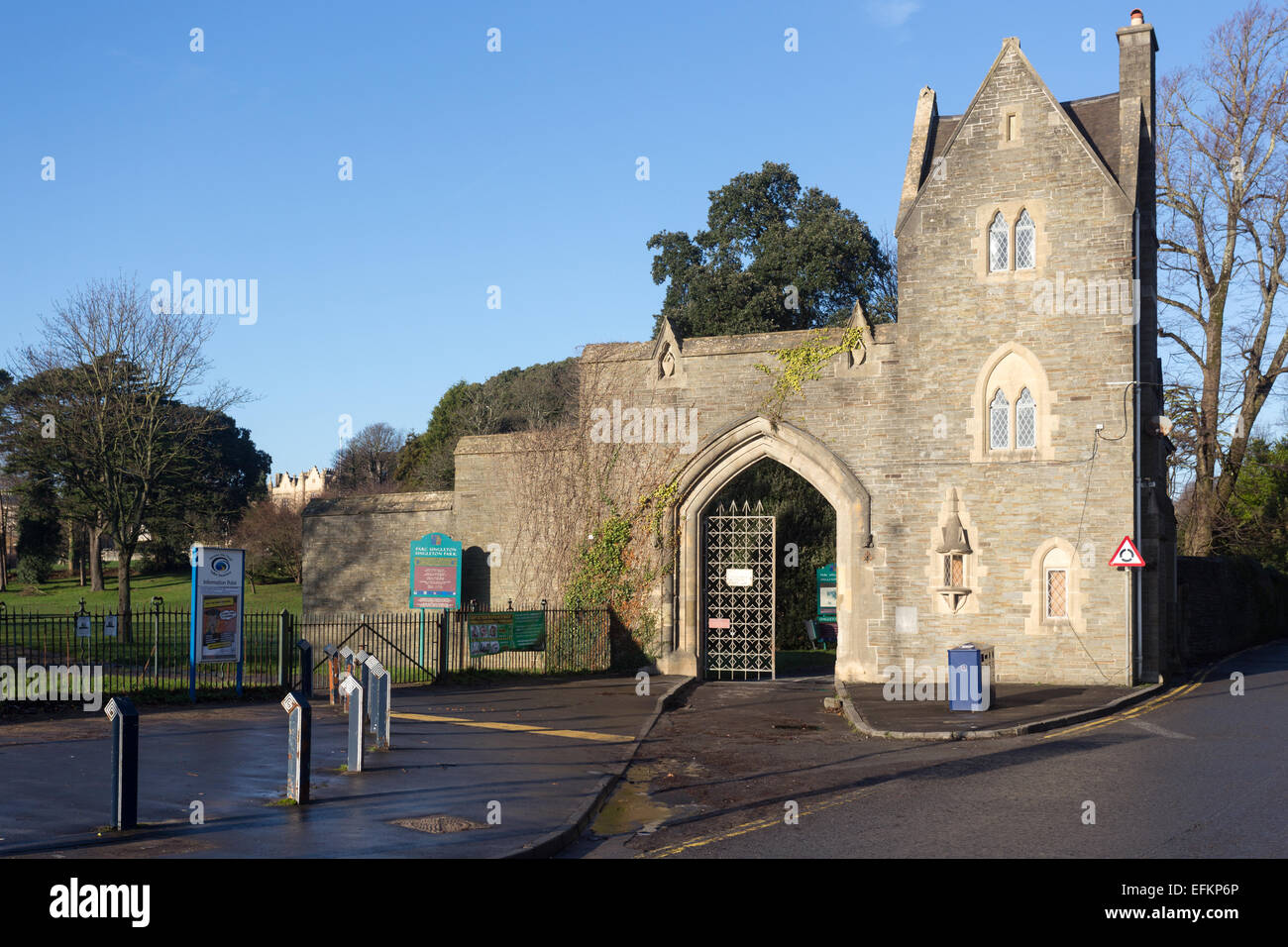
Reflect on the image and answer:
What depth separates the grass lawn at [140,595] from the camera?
4488 cm

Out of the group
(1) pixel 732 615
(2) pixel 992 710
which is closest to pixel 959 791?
(2) pixel 992 710

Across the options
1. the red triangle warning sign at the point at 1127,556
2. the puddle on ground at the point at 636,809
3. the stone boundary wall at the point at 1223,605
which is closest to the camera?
the puddle on ground at the point at 636,809

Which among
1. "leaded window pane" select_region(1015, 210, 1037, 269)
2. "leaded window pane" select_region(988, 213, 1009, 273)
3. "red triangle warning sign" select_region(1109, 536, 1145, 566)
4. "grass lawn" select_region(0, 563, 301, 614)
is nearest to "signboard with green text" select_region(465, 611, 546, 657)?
"red triangle warning sign" select_region(1109, 536, 1145, 566)

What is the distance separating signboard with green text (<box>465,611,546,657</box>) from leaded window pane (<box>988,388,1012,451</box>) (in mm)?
9544

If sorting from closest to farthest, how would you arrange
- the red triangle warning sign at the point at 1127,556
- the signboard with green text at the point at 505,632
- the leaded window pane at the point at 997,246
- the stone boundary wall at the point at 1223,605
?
the red triangle warning sign at the point at 1127,556, the leaded window pane at the point at 997,246, the signboard with green text at the point at 505,632, the stone boundary wall at the point at 1223,605

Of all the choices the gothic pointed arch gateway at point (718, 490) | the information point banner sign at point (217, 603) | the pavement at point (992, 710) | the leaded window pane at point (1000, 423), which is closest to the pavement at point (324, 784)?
the information point banner sign at point (217, 603)

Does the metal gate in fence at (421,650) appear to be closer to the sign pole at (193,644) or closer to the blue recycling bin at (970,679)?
the sign pole at (193,644)

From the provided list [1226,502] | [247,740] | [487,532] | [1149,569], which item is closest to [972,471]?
[1149,569]

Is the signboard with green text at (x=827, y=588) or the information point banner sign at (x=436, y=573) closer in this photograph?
the information point banner sign at (x=436, y=573)

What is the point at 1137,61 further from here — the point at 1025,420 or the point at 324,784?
the point at 324,784

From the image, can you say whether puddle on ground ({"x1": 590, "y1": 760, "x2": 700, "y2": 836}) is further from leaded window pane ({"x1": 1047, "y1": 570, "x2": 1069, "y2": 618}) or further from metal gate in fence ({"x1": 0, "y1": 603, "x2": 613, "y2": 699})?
leaded window pane ({"x1": 1047, "y1": 570, "x2": 1069, "y2": 618})

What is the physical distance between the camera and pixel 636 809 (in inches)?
401

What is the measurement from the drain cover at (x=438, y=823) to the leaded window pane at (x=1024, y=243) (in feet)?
52.2

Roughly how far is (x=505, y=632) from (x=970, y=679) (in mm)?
9626
